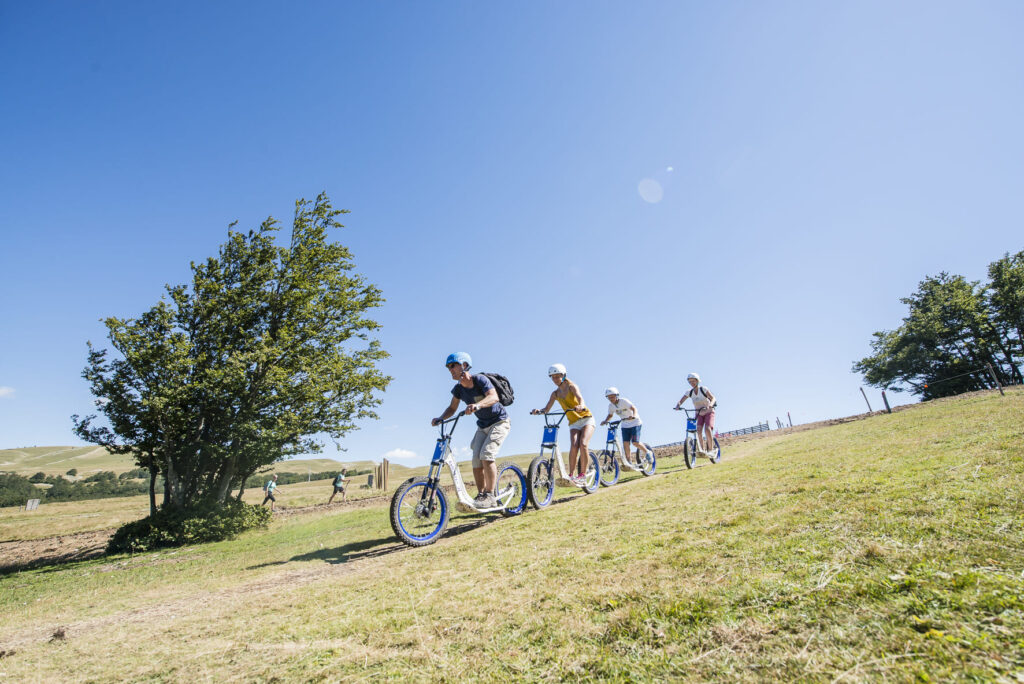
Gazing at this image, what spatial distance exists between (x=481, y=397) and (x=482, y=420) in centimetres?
46

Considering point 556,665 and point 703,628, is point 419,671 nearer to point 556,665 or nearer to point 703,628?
point 556,665

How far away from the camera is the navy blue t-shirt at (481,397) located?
7.52 m

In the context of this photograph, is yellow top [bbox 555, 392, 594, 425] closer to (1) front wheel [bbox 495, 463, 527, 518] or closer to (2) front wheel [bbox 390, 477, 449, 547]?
(1) front wheel [bbox 495, 463, 527, 518]

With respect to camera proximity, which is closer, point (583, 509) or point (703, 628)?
point (703, 628)

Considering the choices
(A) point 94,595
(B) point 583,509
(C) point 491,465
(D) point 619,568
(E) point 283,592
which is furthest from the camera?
(C) point 491,465

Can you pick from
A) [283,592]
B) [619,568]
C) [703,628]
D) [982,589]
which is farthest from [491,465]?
[982,589]

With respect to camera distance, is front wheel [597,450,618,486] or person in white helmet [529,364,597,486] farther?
front wheel [597,450,618,486]

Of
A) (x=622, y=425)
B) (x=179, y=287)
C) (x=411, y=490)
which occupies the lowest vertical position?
(x=411, y=490)

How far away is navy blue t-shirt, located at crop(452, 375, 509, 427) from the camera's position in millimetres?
7516

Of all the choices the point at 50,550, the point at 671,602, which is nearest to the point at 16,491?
the point at 50,550

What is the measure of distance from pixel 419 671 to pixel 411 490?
4.86 meters

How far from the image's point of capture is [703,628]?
204 cm

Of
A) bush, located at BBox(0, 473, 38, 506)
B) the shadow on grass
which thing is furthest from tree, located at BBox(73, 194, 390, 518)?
bush, located at BBox(0, 473, 38, 506)

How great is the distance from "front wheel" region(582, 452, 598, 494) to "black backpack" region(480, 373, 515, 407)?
9.96 feet
